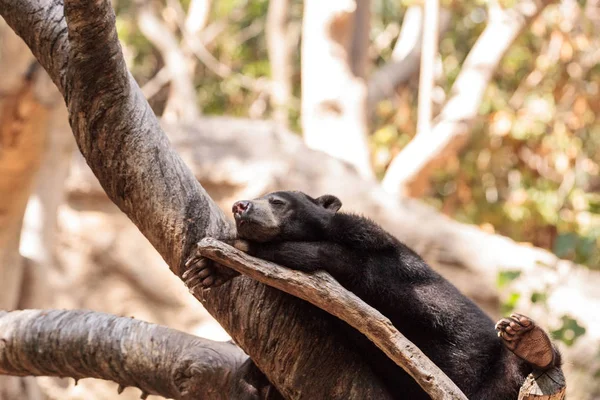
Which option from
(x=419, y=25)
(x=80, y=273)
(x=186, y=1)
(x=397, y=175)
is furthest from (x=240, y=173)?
(x=186, y=1)

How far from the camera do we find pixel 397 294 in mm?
3107

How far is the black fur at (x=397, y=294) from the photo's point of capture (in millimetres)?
2969

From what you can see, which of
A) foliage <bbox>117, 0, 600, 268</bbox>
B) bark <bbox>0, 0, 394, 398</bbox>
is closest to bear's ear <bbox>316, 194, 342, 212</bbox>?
bark <bbox>0, 0, 394, 398</bbox>

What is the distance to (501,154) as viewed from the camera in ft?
44.3

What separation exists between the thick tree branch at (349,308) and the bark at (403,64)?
10803 millimetres

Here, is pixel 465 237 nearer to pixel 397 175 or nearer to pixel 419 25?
pixel 397 175

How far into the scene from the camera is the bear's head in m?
2.95

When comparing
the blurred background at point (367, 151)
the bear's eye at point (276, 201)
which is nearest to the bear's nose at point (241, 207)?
the bear's eye at point (276, 201)

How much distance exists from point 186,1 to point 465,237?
11.8 m

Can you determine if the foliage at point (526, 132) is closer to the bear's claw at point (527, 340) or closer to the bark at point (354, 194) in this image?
the bark at point (354, 194)

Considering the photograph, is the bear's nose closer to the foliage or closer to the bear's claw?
the bear's claw

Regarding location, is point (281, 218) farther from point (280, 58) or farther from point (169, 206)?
point (280, 58)

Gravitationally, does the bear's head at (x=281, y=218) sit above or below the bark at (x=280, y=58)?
below

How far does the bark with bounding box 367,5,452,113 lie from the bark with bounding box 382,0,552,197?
2611 millimetres
